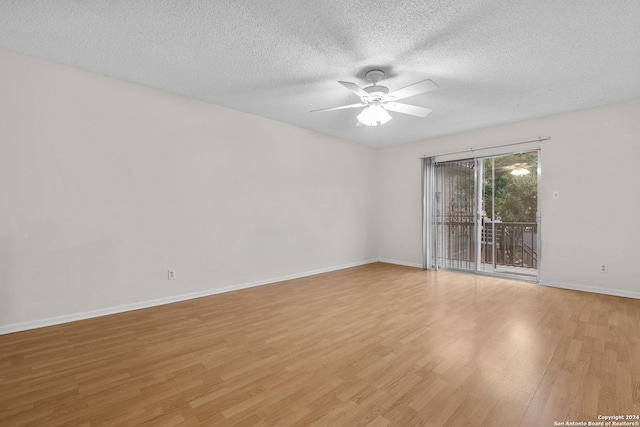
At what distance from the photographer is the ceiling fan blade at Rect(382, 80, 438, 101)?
8.32ft

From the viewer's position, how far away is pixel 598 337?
2.50 meters

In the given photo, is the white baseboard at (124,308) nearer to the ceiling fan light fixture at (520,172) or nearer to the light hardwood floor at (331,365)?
the light hardwood floor at (331,365)

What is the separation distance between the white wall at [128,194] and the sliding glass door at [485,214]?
273cm

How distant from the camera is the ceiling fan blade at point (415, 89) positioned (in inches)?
99.8

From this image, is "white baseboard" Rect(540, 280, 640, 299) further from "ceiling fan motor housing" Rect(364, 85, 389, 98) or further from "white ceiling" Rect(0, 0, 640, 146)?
"ceiling fan motor housing" Rect(364, 85, 389, 98)

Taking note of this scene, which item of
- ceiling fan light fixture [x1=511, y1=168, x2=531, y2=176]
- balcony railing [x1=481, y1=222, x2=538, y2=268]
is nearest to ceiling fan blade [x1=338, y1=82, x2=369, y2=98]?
ceiling fan light fixture [x1=511, y1=168, x2=531, y2=176]

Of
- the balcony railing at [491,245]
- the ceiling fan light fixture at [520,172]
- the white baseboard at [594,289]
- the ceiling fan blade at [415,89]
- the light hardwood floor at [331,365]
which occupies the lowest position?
the light hardwood floor at [331,365]

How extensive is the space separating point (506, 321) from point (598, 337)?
68cm

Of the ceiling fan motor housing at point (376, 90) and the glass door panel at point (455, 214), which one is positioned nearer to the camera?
the ceiling fan motor housing at point (376, 90)

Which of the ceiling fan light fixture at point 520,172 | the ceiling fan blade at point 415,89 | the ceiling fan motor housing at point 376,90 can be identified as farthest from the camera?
the ceiling fan light fixture at point 520,172

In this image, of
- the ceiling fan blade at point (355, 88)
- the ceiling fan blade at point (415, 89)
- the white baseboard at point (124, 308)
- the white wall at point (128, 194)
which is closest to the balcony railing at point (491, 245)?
the white wall at point (128, 194)

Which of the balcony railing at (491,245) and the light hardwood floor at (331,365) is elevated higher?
the balcony railing at (491,245)

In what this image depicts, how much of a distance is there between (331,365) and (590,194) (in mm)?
A: 4386

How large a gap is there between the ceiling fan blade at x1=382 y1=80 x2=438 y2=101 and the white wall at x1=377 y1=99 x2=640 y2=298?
2872 mm
